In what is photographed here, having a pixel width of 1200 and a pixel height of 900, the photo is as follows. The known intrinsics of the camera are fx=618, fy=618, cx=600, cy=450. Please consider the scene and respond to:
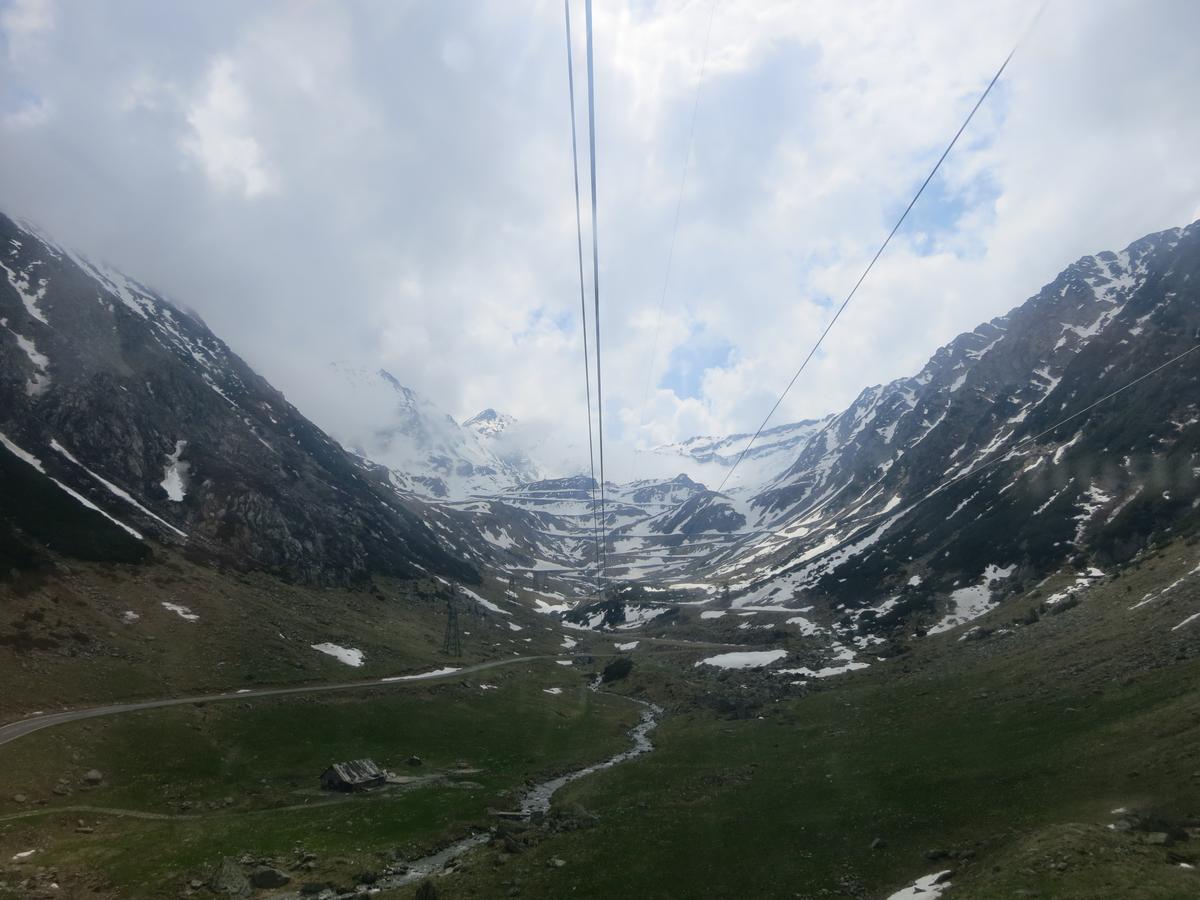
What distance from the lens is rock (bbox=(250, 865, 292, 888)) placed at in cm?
3038

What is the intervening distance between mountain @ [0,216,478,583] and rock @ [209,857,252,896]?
221 ft

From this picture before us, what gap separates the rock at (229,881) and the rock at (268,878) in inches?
13.7

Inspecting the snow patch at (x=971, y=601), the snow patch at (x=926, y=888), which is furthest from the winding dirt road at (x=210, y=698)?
the snow patch at (x=971, y=601)

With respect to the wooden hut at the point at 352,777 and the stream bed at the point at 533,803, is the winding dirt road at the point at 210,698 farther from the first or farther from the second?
the stream bed at the point at 533,803

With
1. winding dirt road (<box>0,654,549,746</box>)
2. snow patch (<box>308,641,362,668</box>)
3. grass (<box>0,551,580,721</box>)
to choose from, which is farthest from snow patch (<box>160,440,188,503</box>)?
winding dirt road (<box>0,654,549,746</box>)

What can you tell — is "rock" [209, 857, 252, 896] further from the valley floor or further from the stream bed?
the stream bed

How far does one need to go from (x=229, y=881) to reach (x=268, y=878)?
1.70 meters

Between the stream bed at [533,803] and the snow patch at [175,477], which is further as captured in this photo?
the snow patch at [175,477]

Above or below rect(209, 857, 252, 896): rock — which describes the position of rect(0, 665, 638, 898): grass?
above

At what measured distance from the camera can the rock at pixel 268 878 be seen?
99.7ft

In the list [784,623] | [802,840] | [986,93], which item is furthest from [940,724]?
[784,623]

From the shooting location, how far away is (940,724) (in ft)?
161

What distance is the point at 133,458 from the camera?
12850cm

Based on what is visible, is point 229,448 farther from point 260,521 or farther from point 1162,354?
point 1162,354
